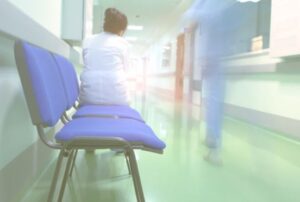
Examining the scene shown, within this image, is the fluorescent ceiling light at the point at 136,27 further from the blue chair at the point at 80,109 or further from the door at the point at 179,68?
the blue chair at the point at 80,109

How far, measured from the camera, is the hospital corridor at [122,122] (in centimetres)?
120

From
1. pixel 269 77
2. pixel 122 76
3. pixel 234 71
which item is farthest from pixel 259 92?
pixel 122 76

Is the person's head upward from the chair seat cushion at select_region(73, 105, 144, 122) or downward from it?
upward

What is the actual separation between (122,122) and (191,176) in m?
0.84

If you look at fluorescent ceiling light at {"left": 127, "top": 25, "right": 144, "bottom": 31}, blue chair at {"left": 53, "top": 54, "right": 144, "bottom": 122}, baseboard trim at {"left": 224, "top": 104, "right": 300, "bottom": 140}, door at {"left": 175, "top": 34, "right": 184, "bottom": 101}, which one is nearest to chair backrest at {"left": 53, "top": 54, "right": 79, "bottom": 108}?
blue chair at {"left": 53, "top": 54, "right": 144, "bottom": 122}

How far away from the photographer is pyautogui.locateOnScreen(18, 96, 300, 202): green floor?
5.63 feet

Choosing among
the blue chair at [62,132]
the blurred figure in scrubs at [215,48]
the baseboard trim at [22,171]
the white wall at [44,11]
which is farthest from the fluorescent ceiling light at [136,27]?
the blue chair at [62,132]

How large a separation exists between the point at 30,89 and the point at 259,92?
4.07 metres

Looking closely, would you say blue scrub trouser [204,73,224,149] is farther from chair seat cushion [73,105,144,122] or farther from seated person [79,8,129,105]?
chair seat cushion [73,105,144,122]

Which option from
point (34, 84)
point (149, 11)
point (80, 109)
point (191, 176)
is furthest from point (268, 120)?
point (149, 11)

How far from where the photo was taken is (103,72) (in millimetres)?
2328

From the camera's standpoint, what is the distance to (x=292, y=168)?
2363mm

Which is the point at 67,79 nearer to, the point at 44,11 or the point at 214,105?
the point at 44,11

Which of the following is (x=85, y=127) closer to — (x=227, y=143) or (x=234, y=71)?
(x=227, y=143)
